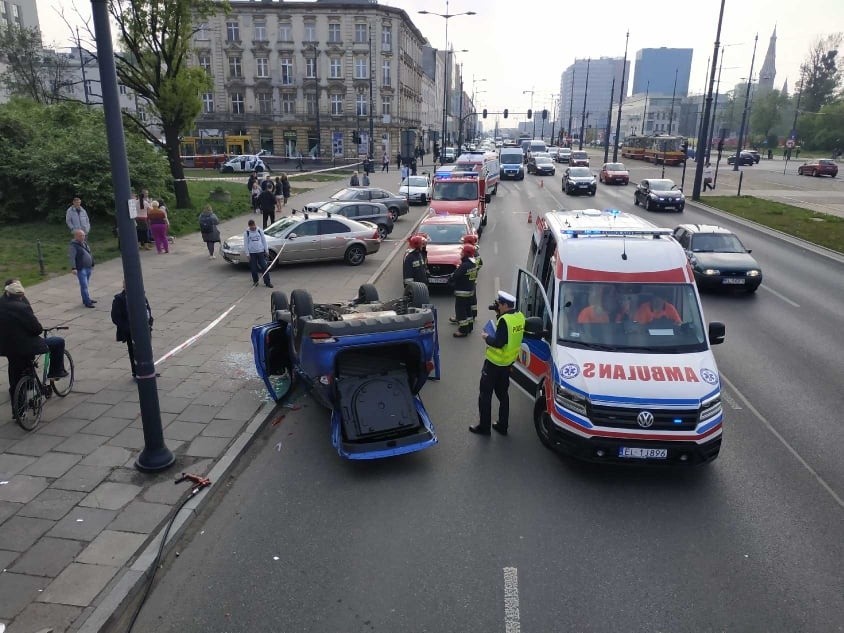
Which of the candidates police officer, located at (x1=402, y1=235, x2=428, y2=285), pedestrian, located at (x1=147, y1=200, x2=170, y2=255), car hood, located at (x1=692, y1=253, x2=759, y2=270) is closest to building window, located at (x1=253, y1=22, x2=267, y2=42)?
pedestrian, located at (x1=147, y1=200, x2=170, y2=255)

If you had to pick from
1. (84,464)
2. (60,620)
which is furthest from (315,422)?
(60,620)

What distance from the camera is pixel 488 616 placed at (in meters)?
4.97

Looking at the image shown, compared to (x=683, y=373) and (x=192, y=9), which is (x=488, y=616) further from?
(x=192, y=9)

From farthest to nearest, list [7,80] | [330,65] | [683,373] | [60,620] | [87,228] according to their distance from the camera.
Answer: [330,65] → [7,80] → [87,228] → [683,373] → [60,620]

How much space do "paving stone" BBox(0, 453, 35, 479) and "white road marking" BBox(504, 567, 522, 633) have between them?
17.6 feet

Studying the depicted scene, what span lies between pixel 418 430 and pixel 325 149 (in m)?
66.4

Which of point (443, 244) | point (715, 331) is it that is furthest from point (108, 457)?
point (443, 244)

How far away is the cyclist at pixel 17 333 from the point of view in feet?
25.3

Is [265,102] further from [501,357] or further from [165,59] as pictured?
[501,357]

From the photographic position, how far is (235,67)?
68.7 meters

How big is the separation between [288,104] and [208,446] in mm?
67543

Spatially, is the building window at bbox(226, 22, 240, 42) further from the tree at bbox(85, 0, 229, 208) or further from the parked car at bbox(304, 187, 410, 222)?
the parked car at bbox(304, 187, 410, 222)

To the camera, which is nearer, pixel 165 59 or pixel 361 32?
pixel 165 59

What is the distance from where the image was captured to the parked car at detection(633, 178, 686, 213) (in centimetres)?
3056
